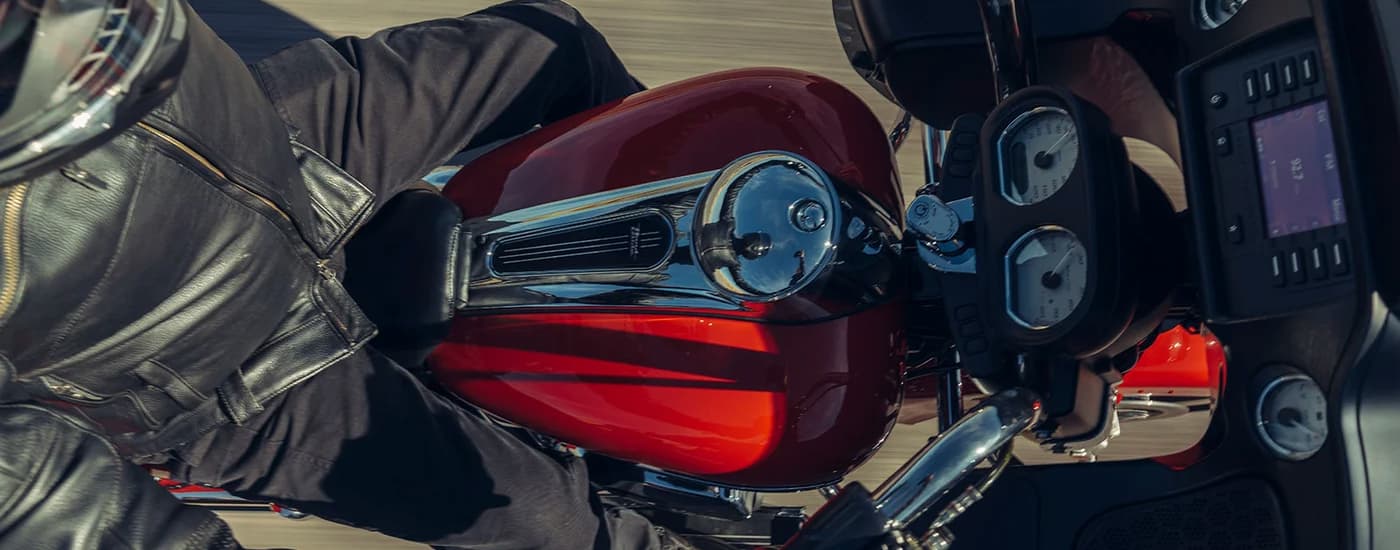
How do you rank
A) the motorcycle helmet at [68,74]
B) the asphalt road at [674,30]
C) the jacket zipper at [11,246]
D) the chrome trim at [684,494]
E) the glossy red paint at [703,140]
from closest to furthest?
1. the motorcycle helmet at [68,74]
2. the jacket zipper at [11,246]
3. the glossy red paint at [703,140]
4. the chrome trim at [684,494]
5. the asphalt road at [674,30]

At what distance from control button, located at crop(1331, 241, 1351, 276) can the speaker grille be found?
161mm

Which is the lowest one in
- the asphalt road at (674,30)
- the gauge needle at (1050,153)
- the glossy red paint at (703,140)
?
the gauge needle at (1050,153)

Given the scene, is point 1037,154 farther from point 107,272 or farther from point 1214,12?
point 107,272

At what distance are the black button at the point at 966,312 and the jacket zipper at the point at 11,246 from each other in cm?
65

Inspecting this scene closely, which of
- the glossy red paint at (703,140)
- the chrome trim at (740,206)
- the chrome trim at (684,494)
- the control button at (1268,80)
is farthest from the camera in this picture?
the chrome trim at (684,494)

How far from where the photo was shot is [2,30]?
540 mm

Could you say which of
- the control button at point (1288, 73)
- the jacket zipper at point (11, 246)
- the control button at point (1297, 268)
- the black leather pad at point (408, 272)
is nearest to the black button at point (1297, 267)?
the control button at point (1297, 268)

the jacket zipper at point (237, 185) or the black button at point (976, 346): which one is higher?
the jacket zipper at point (237, 185)

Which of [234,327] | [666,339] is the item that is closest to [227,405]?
[234,327]

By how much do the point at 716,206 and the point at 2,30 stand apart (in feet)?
1.64

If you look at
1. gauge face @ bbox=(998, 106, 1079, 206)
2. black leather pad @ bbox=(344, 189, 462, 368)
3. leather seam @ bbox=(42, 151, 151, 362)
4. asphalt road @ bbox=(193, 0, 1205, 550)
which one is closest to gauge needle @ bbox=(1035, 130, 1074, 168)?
gauge face @ bbox=(998, 106, 1079, 206)

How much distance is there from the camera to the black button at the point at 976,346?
2.87 ft

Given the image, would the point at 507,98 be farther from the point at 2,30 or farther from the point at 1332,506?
the point at 1332,506

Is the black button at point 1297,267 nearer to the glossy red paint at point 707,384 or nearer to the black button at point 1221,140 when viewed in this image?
the black button at point 1221,140
